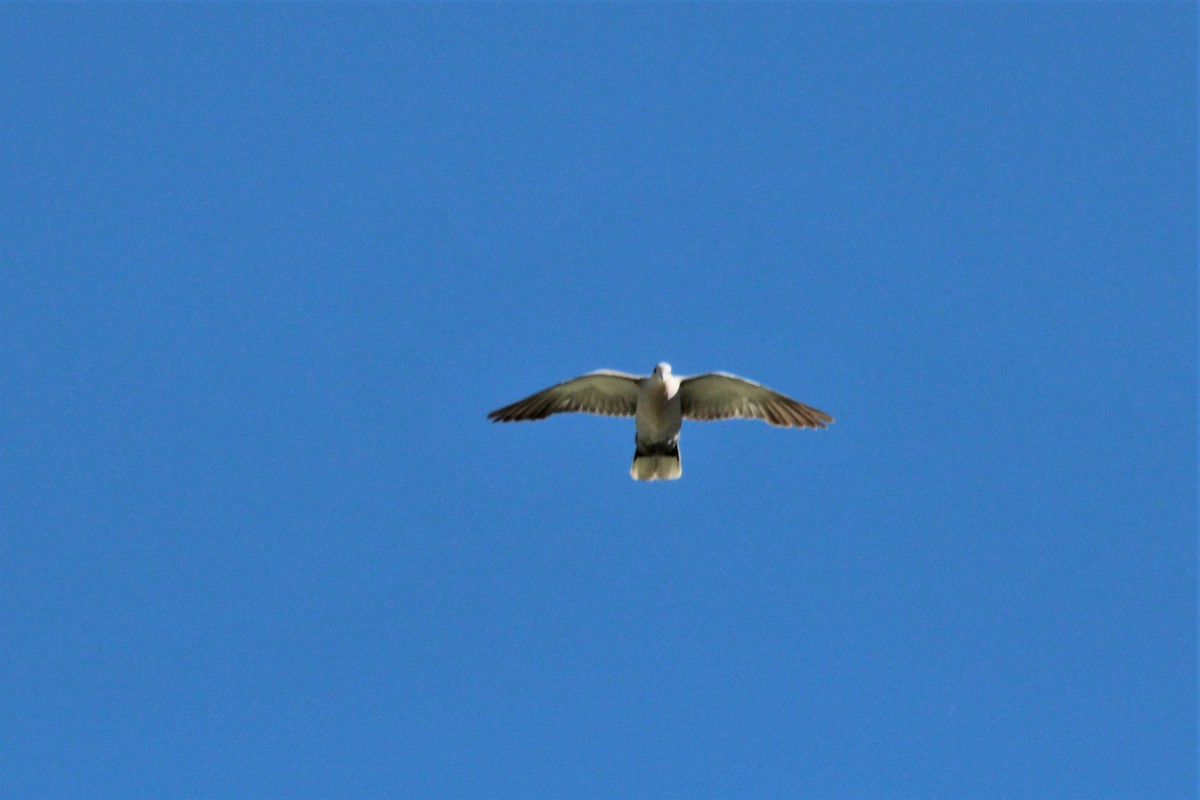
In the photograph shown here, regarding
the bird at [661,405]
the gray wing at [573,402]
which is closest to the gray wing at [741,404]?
the bird at [661,405]

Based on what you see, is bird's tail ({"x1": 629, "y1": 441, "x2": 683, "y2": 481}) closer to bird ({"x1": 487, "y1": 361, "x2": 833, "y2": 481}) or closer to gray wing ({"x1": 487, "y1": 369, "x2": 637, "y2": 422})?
bird ({"x1": 487, "y1": 361, "x2": 833, "y2": 481})

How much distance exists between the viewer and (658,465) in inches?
1236

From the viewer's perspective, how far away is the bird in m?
31.0

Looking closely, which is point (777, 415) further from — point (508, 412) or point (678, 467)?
point (508, 412)

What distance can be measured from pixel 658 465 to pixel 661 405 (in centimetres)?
123

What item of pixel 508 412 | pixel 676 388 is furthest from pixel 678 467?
pixel 508 412

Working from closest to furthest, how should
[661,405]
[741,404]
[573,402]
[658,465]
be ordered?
[661,405] → [658,465] → [741,404] → [573,402]

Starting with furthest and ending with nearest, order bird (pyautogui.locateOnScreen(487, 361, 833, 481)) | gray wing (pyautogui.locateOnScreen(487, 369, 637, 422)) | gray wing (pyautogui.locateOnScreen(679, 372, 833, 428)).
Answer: gray wing (pyautogui.locateOnScreen(487, 369, 637, 422)), gray wing (pyautogui.locateOnScreen(679, 372, 833, 428)), bird (pyautogui.locateOnScreen(487, 361, 833, 481))

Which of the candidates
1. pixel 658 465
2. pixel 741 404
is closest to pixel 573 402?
pixel 658 465

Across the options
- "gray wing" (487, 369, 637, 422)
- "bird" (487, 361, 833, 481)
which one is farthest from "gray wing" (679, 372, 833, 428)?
"gray wing" (487, 369, 637, 422)

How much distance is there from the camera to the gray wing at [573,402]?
105ft

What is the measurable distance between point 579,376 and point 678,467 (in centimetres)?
246

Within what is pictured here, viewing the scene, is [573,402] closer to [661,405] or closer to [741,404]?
[661,405]

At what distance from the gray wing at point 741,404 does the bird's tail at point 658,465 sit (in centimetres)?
112
